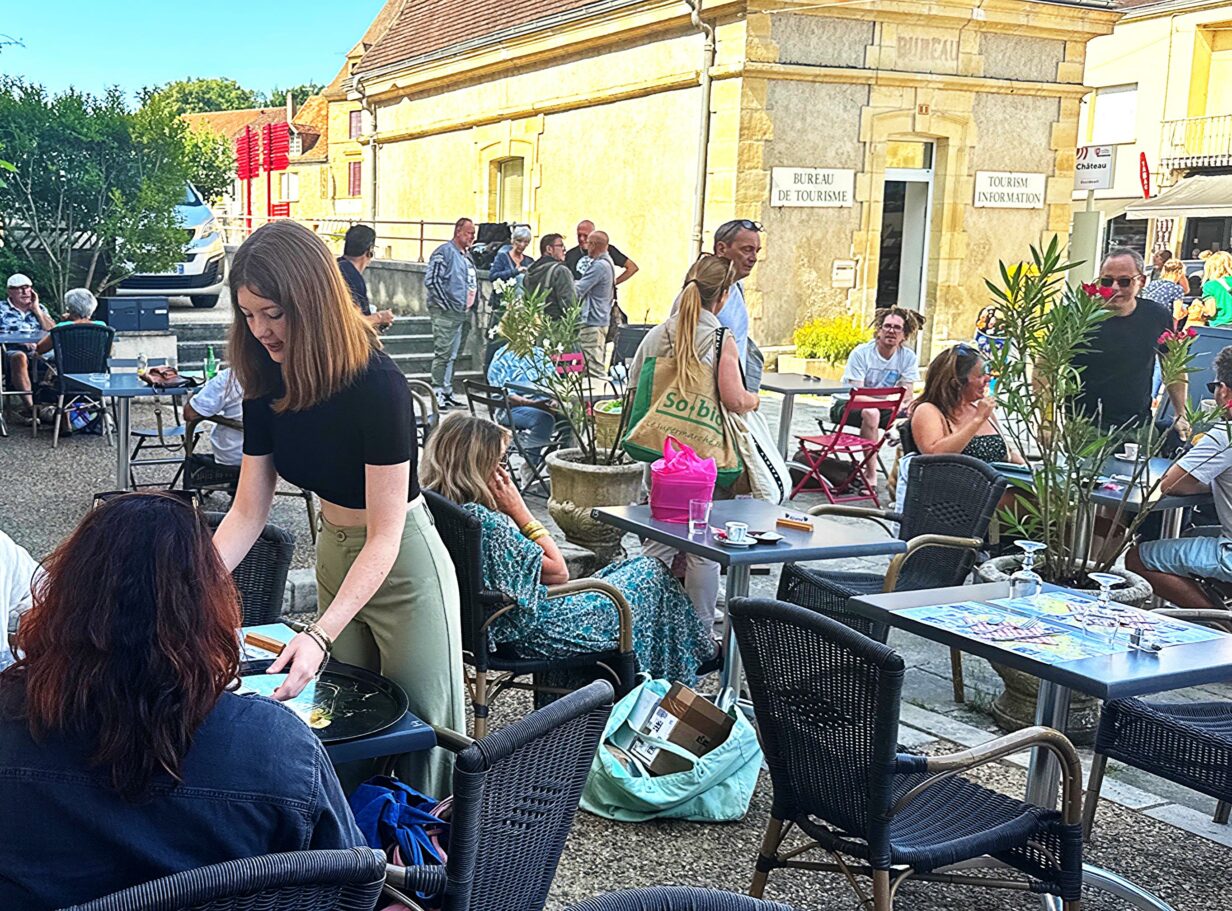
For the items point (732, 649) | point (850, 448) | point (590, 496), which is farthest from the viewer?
point (850, 448)

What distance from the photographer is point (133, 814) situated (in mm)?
1862

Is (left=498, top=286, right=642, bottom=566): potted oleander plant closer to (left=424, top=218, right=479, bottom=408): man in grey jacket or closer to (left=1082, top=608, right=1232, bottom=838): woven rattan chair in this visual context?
(left=1082, top=608, right=1232, bottom=838): woven rattan chair

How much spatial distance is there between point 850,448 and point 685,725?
5.19m

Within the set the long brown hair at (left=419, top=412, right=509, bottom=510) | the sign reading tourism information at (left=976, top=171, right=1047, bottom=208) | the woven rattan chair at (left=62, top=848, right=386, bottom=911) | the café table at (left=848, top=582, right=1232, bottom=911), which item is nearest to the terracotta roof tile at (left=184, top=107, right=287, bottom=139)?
the sign reading tourism information at (left=976, top=171, right=1047, bottom=208)

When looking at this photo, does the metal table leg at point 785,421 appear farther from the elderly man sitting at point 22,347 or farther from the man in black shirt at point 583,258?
the elderly man sitting at point 22,347

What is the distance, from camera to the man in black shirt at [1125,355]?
703cm

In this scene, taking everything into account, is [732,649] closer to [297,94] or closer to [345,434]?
[345,434]

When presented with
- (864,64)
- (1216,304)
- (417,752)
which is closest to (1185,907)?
(417,752)

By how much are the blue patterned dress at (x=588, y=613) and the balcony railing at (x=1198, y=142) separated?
2809 centimetres

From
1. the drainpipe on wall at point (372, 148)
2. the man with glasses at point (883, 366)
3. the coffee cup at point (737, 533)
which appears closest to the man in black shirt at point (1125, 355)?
the man with glasses at point (883, 366)

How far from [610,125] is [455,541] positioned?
1474 cm

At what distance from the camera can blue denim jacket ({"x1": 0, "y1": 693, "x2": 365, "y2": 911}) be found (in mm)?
1854

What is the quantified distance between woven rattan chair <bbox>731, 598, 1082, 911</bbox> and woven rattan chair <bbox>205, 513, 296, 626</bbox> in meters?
1.29

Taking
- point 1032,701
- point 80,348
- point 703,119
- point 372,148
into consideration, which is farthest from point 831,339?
point 372,148
